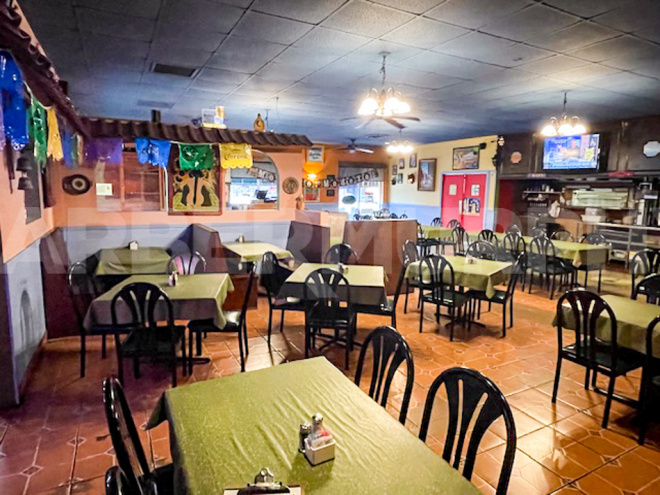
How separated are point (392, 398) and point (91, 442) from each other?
6.84 ft

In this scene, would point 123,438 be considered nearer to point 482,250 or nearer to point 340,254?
point 340,254

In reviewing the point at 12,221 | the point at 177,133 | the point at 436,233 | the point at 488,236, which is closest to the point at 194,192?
the point at 177,133

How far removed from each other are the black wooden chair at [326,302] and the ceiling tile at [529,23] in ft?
8.11

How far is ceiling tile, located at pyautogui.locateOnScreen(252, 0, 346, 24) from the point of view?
305 cm

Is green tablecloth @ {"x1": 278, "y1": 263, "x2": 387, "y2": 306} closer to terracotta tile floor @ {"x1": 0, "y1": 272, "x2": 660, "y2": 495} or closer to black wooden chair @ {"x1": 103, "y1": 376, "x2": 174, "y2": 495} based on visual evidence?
terracotta tile floor @ {"x1": 0, "y1": 272, "x2": 660, "y2": 495}

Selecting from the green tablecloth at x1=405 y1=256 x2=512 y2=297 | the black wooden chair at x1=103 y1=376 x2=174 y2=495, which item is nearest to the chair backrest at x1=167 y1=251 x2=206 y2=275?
the green tablecloth at x1=405 y1=256 x2=512 y2=297

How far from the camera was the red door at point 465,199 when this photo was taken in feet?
35.3

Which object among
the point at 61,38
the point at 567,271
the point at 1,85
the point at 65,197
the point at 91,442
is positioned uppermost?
the point at 61,38

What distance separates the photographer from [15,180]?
135 inches

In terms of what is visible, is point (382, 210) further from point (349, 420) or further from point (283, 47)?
point (349, 420)

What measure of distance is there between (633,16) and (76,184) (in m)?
6.32

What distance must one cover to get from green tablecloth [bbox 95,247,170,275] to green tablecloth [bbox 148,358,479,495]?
3.81 m

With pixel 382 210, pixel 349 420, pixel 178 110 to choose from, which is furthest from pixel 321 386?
pixel 382 210

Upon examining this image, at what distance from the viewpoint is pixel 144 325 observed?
3260mm
